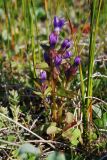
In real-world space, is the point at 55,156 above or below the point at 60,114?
below

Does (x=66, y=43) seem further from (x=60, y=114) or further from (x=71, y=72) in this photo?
(x=60, y=114)

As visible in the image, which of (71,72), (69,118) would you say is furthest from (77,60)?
(69,118)

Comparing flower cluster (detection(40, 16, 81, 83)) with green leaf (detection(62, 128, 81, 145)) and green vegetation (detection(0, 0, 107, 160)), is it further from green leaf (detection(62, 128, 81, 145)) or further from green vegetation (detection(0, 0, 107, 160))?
green leaf (detection(62, 128, 81, 145))

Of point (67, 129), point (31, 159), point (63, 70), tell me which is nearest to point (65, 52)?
point (63, 70)

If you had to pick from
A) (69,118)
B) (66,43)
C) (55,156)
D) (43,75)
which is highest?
(66,43)

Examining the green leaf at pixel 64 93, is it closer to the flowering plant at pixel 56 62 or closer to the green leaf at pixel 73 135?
the flowering plant at pixel 56 62

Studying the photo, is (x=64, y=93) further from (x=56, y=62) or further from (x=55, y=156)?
(x=55, y=156)

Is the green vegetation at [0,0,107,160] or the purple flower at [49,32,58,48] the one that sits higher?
the purple flower at [49,32,58,48]

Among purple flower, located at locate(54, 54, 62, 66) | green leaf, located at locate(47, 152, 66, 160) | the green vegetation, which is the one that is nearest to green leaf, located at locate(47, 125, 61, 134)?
the green vegetation

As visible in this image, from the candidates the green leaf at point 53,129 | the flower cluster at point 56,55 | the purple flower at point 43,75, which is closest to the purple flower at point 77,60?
the flower cluster at point 56,55

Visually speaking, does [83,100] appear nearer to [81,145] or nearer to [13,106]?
[81,145]

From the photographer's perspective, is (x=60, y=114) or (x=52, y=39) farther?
(x=60, y=114)
